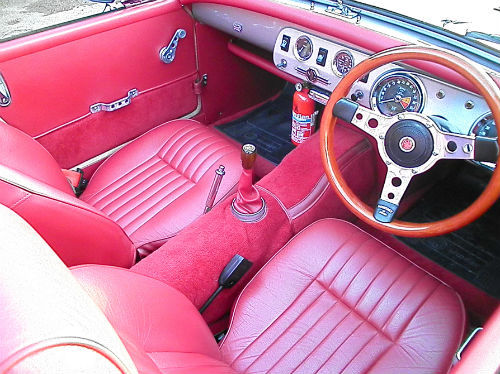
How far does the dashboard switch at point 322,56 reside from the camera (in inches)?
67.7

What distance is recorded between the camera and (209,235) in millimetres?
1447

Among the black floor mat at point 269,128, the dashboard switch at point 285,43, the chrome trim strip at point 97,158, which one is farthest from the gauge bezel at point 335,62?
the chrome trim strip at point 97,158

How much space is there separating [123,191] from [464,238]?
1356 millimetres

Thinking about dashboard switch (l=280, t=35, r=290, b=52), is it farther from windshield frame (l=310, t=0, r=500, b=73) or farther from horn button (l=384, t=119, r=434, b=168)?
horn button (l=384, t=119, r=434, b=168)

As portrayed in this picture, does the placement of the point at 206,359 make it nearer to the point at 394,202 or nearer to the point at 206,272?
the point at 206,272

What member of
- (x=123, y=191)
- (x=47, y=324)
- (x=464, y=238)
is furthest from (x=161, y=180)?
(x=47, y=324)

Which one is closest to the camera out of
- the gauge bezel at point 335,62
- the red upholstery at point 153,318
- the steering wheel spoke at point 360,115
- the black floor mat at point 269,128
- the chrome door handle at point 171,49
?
the red upholstery at point 153,318

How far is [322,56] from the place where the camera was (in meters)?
1.74

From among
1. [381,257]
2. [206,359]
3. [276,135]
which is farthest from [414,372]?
[276,135]

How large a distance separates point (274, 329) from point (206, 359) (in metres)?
0.32

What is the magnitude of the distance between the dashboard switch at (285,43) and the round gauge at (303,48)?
0.14 ft

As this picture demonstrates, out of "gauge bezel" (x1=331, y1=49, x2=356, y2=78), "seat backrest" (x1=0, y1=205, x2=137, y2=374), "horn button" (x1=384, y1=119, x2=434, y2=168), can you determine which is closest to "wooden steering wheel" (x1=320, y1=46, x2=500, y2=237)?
"horn button" (x1=384, y1=119, x2=434, y2=168)

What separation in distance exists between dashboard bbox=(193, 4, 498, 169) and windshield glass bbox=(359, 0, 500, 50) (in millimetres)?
200

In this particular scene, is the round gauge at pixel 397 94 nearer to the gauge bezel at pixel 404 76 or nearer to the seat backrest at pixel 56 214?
the gauge bezel at pixel 404 76
